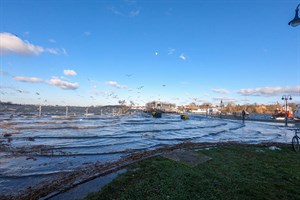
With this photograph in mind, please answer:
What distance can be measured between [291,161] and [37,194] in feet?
32.1

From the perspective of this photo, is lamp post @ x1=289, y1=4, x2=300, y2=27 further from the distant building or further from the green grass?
the distant building

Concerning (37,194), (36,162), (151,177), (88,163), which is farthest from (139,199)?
(36,162)

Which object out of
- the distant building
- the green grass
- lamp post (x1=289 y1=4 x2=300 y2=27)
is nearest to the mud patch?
the green grass

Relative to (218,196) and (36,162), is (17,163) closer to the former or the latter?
(36,162)

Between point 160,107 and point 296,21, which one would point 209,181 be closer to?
point 296,21

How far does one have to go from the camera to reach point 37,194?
5.83 metres

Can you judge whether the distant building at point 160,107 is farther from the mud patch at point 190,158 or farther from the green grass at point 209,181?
the green grass at point 209,181

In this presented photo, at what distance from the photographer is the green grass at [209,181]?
5.21 meters

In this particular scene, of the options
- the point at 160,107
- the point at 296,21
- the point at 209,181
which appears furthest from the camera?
the point at 160,107

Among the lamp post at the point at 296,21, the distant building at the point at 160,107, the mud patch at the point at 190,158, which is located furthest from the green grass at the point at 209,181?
the distant building at the point at 160,107

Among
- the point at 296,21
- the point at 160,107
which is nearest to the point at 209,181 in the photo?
the point at 296,21

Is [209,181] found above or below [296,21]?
below

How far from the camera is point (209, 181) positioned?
6168mm

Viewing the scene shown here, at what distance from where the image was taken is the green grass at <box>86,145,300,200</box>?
521 cm
